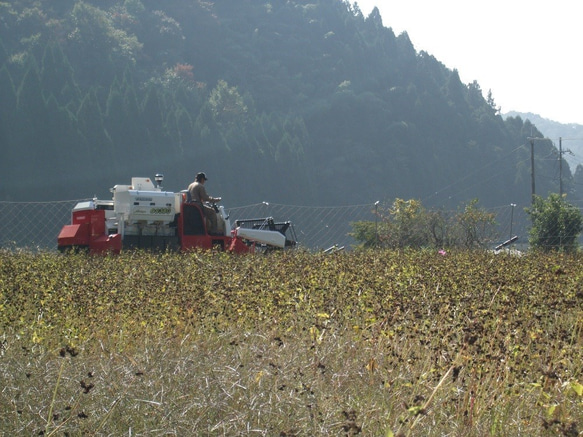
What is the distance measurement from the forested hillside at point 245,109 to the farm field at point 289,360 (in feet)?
194

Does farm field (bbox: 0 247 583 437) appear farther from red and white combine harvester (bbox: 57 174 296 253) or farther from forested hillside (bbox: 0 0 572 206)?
forested hillside (bbox: 0 0 572 206)

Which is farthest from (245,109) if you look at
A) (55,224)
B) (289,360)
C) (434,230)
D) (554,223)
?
(289,360)

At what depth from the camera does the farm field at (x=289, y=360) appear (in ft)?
18.0

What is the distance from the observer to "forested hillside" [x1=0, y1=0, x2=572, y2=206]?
235ft

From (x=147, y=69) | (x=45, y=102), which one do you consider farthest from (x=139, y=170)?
(x=147, y=69)

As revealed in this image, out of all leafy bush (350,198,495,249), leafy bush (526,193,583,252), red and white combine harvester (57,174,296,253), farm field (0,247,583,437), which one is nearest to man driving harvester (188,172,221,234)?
red and white combine harvester (57,174,296,253)

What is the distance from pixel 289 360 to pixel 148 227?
1423cm

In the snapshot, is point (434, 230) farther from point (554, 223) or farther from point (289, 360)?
point (289, 360)

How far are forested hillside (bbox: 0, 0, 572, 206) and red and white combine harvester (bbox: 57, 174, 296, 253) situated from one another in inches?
1855

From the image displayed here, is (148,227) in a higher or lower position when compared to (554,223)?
higher

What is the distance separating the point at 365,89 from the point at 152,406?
139 m

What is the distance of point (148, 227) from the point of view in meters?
20.5

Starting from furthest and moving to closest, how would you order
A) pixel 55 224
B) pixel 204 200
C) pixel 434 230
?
1. pixel 55 224
2. pixel 434 230
3. pixel 204 200

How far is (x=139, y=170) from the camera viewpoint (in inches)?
2968
